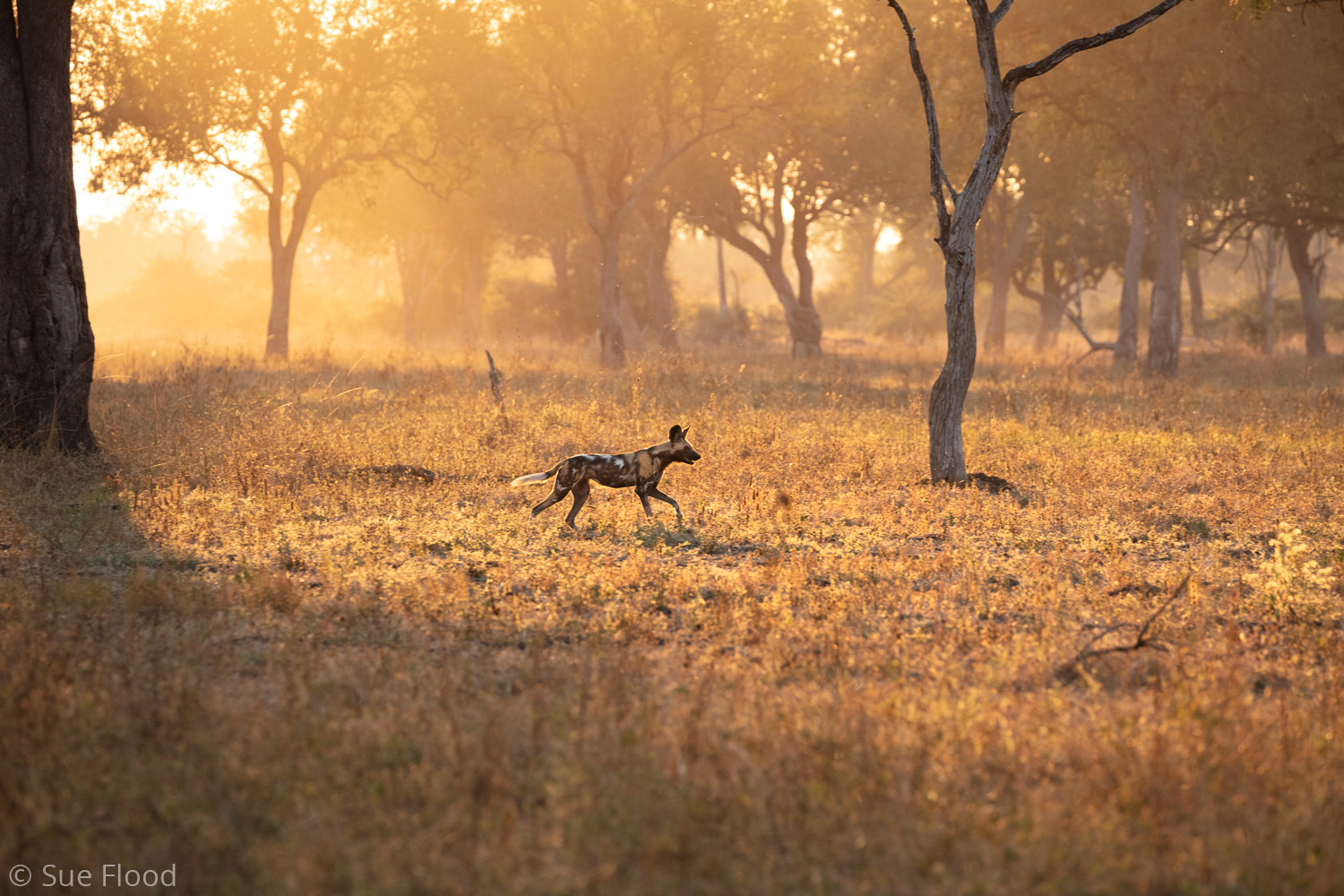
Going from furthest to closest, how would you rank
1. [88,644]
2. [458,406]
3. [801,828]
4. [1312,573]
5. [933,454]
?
[458,406] < [933,454] < [1312,573] < [88,644] < [801,828]

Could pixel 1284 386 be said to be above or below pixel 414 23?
below

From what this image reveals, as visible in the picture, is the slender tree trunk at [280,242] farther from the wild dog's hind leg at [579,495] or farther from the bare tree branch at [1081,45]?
the bare tree branch at [1081,45]

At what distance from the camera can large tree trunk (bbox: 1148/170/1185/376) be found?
2473cm

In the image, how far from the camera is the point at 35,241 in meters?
10.3

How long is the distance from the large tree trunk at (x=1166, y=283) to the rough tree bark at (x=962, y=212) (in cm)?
1608

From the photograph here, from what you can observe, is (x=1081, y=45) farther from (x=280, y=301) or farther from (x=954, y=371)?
(x=280, y=301)

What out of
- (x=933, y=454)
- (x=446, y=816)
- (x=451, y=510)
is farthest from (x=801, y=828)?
(x=933, y=454)

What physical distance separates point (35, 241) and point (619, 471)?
6881 mm

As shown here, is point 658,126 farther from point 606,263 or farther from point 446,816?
point 446,816

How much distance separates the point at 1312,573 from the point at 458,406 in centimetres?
1103

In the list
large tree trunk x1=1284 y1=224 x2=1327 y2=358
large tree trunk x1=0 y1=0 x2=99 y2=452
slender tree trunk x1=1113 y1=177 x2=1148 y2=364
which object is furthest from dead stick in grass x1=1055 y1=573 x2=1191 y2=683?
large tree trunk x1=1284 y1=224 x2=1327 y2=358

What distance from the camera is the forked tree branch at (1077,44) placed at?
31.7 ft

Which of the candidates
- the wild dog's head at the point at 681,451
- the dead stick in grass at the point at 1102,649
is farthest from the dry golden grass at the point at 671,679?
the wild dog's head at the point at 681,451

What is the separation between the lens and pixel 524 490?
997 cm
